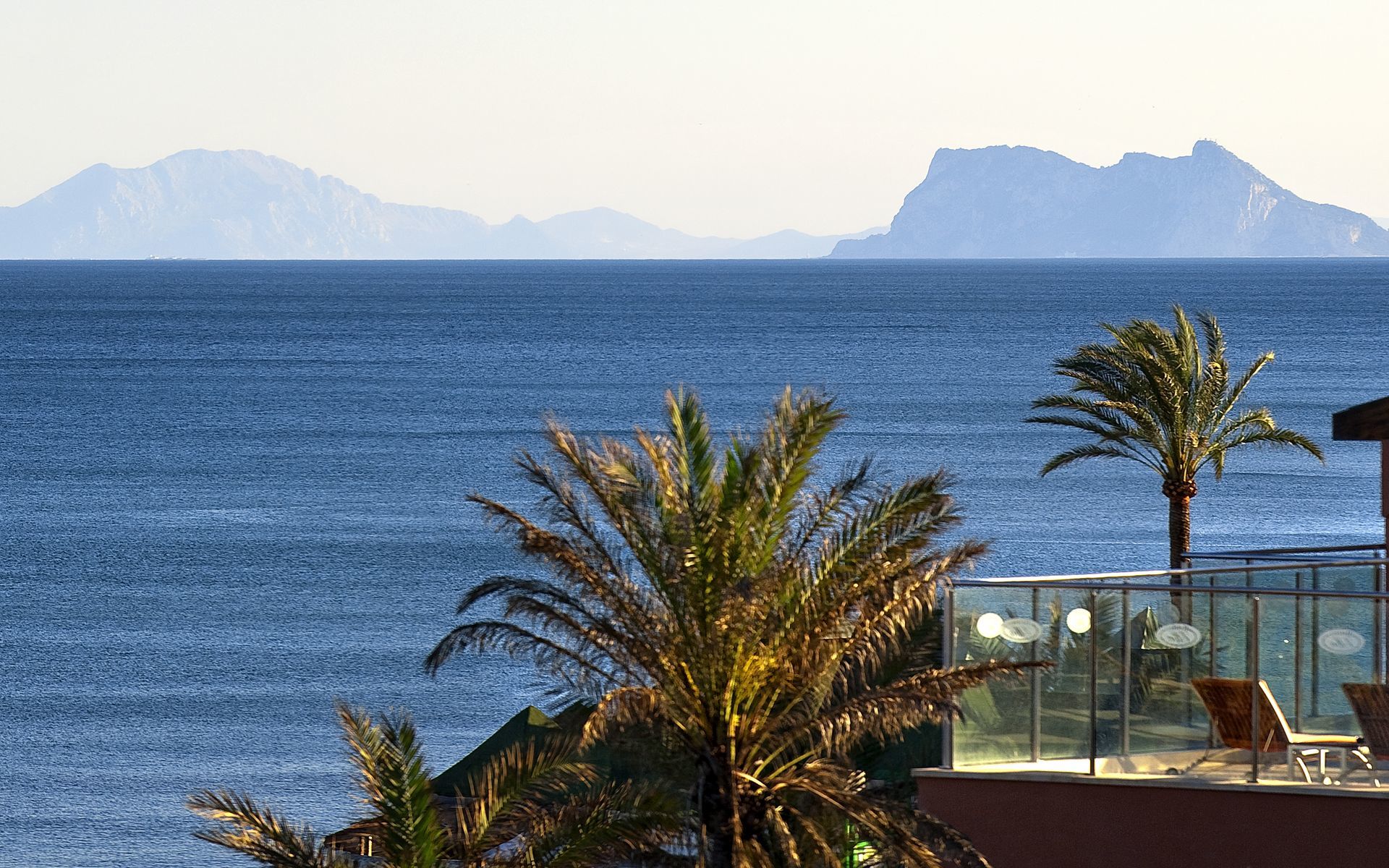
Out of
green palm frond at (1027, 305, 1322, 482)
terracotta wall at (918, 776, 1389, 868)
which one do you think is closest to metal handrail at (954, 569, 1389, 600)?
terracotta wall at (918, 776, 1389, 868)

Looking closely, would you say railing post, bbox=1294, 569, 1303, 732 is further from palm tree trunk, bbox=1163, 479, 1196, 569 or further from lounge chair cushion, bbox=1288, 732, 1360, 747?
palm tree trunk, bbox=1163, 479, 1196, 569

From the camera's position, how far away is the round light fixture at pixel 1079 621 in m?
12.3

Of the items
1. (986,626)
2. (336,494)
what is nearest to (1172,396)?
(986,626)

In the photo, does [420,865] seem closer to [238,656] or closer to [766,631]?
[766,631]

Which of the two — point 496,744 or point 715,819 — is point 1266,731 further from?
point 496,744

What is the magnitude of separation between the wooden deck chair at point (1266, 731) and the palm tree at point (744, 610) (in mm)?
1520

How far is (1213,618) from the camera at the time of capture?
40.2 feet

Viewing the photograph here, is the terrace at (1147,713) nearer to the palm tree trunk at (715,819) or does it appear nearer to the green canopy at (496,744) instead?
the palm tree trunk at (715,819)

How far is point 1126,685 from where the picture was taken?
492 inches

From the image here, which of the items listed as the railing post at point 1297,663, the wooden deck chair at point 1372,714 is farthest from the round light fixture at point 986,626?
the wooden deck chair at point 1372,714

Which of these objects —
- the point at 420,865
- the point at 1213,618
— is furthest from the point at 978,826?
the point at 420,865

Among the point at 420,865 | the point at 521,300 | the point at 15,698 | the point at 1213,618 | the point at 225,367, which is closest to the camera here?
the point at 420,865

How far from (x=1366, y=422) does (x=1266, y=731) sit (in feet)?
9.91

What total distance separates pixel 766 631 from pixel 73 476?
52304 mm
